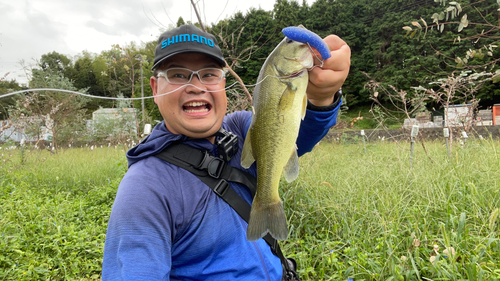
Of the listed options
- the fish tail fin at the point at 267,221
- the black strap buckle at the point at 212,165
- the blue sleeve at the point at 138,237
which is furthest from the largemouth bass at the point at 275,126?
the blue sleeve at the point at 138,237

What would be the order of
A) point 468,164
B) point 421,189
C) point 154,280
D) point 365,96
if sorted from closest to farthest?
1. point 154,280
2. point 421,189
3. point 468,164
4. point 365,96

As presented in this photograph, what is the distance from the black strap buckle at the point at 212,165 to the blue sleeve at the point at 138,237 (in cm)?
30

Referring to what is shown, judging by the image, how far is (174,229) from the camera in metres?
1.33

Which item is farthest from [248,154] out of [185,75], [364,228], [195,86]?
[364,228]

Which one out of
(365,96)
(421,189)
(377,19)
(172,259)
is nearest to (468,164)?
(421,189)

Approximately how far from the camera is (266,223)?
4.79 ft

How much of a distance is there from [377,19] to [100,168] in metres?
35.1

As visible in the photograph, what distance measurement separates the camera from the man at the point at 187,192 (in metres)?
1.18

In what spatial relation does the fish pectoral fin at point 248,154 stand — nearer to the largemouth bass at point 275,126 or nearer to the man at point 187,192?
the largemouth bass at point 275,126

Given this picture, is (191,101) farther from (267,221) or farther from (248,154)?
(267,221)

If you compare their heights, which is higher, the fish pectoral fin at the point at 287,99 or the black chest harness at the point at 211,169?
the fish pectoral fin at the point at 287,99

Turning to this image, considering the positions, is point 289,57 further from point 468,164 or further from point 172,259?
point 468,164

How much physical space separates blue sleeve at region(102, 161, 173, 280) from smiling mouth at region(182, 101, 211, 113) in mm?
520

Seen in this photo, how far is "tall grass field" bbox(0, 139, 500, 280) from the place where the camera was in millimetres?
2434
